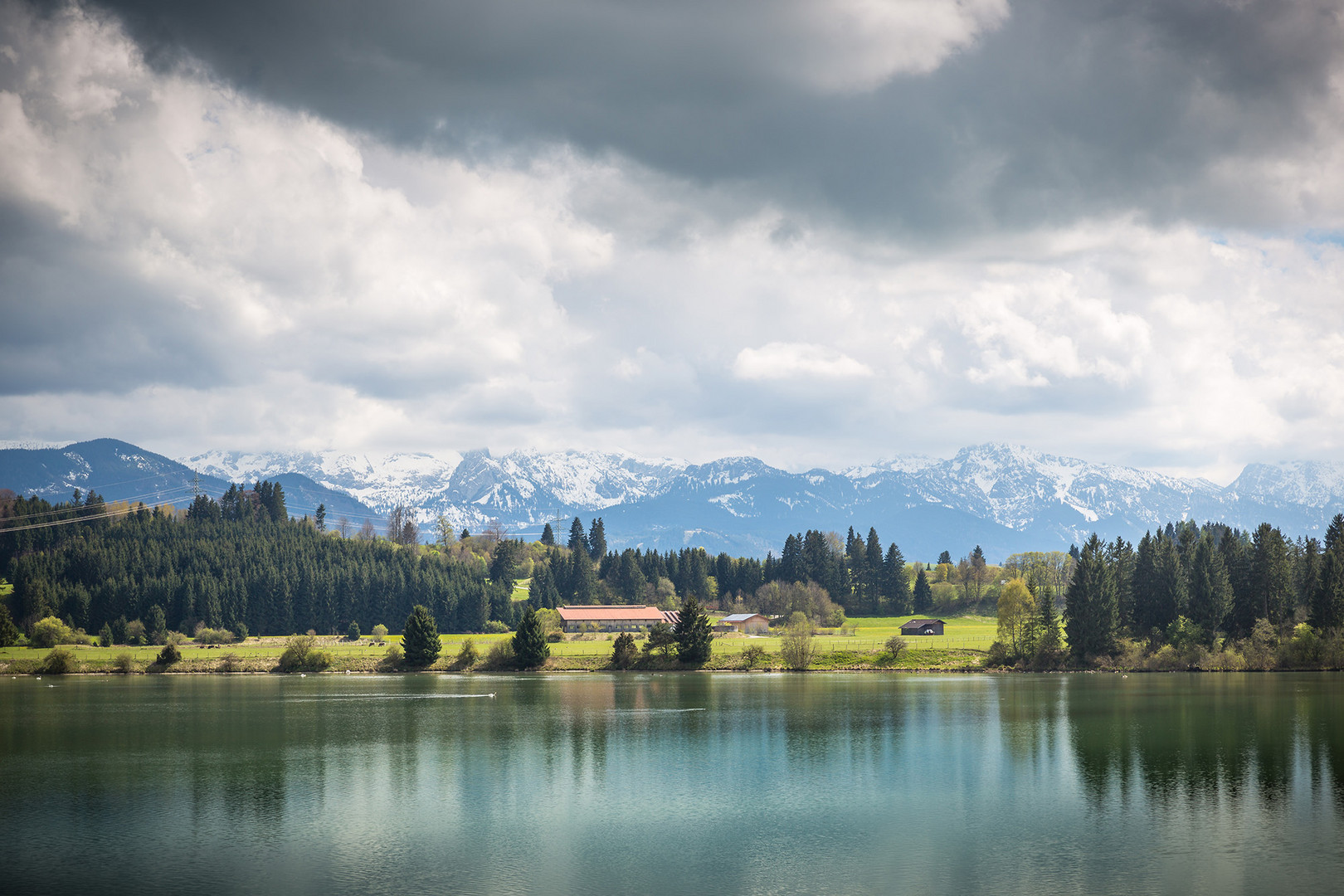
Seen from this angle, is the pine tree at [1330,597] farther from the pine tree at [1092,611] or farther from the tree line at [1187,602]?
the pine tree at [1092,611]

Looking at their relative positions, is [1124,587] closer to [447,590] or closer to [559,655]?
[559,655]

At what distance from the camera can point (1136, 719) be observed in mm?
69750

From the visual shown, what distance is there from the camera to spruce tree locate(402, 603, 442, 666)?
126m

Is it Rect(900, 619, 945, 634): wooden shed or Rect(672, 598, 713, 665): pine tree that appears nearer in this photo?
Rect(672, 598, 713, 665): pine tree

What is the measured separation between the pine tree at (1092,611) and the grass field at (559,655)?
12.1 metres

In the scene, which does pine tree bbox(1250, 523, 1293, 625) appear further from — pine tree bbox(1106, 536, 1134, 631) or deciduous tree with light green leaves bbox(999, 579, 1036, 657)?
deciduous tree with light green leaves bbox(999, 579, 1036, 657)

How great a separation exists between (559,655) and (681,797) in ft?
297

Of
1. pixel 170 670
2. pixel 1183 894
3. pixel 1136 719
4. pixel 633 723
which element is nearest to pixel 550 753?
pixel 633 723

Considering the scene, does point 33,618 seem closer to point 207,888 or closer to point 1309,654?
point 207,888

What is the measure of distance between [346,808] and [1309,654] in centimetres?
11000

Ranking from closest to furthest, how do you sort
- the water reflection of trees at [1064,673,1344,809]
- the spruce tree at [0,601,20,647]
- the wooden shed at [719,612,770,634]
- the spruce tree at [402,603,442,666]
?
the water reflection of trees at [1064,673,1344,809] < the spruce tree at [402,603,442,666] < the spruce tree at [0,601,20,647] < the wooden shed at [719,612,770,634]

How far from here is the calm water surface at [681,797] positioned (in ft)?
106

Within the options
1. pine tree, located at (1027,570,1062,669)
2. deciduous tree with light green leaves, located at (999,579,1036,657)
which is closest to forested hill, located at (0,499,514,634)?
deciduous tree with light green leaves, located at (999,579,1036,657)

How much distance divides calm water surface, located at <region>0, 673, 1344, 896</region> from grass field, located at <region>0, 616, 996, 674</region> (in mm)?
43360
